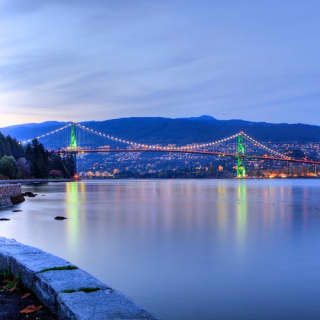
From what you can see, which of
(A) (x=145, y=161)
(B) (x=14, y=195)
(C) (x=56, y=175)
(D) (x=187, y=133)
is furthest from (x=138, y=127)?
(B) (x=14, y=195)

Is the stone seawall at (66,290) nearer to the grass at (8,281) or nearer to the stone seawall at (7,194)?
the grass at (8,281)

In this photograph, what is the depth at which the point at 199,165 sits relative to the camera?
95.4 m

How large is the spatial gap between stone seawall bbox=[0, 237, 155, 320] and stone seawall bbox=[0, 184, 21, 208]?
13262 millimetres

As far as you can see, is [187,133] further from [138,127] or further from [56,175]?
[56,175]

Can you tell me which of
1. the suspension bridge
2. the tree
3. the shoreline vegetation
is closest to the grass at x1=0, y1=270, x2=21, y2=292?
the tree

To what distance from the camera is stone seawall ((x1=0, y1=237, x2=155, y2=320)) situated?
96.9 inches

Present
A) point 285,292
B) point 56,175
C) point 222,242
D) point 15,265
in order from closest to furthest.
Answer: point 15,265
point 285,292
point 222,242
point 56,175

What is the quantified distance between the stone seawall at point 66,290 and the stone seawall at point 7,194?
1326cm

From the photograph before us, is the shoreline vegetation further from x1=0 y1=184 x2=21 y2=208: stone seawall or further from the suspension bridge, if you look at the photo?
x1=0 y1=184 x2=21 y2=208: stone seawall

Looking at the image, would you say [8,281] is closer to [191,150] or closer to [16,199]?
[16,199]

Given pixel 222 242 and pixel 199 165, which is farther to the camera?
pixel 199 165

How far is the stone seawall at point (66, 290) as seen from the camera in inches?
96.9

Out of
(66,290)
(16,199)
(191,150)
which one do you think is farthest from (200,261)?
(191,150)

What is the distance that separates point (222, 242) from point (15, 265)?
550 centimetres
